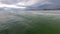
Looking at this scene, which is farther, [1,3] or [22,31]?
[1,3]

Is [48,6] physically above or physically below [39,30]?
above

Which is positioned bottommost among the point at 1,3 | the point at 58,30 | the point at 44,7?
the point at 58,30

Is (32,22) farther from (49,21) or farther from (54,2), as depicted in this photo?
(54,2)

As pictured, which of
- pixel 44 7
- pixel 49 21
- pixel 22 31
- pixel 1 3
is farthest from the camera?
pixel 1 3

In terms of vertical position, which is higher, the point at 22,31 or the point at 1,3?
the point at 1,3

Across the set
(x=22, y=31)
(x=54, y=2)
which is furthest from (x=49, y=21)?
(x=54, y=2)

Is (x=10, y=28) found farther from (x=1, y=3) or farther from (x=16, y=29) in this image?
(x=1, y=3)

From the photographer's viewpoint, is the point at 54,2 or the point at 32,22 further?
the point at 54,2

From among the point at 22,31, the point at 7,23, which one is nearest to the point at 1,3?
the point at 7,23

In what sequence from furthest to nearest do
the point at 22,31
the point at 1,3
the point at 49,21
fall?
1. the point at 1,3
2. the point at 49,21
3. the point at 22,31
